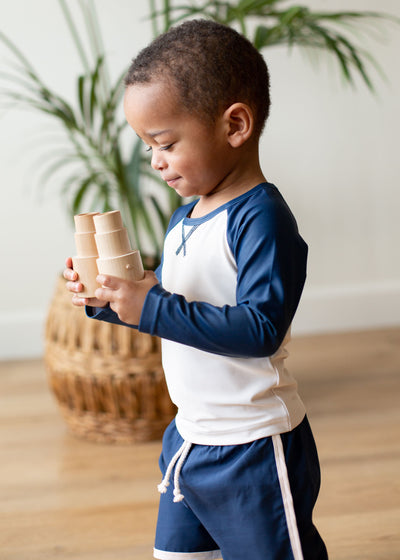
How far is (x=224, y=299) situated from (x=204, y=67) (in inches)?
11.2

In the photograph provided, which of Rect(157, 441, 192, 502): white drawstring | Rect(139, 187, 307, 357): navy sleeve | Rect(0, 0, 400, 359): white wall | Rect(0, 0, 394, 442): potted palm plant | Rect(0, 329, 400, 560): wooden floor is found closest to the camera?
Rect(139, 187, 307, 357): navy sleeve

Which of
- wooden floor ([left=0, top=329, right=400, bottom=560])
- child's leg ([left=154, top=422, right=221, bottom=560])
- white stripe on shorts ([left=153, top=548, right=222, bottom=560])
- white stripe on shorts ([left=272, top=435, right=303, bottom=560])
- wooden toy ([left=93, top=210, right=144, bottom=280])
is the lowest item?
wooden floor ([left=0, top=329, right=400, bottom=560])

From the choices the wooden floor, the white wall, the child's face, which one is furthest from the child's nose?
the white wall

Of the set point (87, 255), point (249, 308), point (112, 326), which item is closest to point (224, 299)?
point (249, 308)

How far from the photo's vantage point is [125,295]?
0.77 m

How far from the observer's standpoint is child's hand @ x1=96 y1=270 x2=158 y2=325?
76cm

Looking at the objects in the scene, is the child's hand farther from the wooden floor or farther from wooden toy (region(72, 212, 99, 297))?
the wooden floor

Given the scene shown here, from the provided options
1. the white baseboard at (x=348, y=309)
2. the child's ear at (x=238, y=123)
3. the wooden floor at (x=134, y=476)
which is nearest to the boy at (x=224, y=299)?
the child's ear at (x=238, y=123)

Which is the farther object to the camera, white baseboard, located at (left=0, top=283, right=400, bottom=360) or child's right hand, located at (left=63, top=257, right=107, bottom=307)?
white baseboard, located at (left=0, top=283, right=400, bottom=360)

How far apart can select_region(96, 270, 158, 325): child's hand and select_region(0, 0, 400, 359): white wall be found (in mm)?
1815

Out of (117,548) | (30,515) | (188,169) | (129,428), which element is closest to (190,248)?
(188,169)

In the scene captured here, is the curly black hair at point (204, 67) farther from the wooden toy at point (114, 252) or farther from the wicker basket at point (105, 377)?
the wicker basket at point (105, 377)

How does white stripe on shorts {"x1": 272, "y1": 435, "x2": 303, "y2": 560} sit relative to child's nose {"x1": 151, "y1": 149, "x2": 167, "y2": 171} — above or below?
below

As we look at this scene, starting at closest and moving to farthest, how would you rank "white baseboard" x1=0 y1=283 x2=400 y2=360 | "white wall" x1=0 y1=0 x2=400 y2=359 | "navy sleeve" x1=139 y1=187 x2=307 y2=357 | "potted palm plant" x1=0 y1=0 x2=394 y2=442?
1. "navy sleeve" x1=139 y1=187 x2=307 y2=357
2. "potted palm plant" x1=0 y1=0 x2=394 y2=442
3. "white wall" x1=0 y1=0 x2=400 y2=359
4. "white baseboard" x1=0 y1=283 x2=400 y2=360
